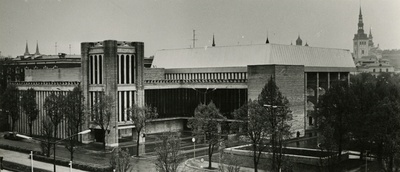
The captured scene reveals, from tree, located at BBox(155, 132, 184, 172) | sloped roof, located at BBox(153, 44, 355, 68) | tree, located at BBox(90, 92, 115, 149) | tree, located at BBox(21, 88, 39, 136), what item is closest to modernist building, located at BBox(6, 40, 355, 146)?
sloped roof, located at BBox(153, 44, 355, 68)

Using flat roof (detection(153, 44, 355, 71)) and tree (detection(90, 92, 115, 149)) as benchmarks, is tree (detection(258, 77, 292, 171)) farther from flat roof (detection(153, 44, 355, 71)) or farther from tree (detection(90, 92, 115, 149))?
flat roof (detection(153, 44, 355, 71))

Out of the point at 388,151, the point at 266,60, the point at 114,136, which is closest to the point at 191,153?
the point at 114,136

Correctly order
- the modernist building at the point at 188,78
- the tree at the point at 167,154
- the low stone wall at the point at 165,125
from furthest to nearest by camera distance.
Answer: the low stone wall at the point at 165,125
the modernist building at the point at 188,78
the tree at the point at 167,154

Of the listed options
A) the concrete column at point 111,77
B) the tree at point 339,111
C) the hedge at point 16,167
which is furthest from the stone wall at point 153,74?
the tree at point 339,111

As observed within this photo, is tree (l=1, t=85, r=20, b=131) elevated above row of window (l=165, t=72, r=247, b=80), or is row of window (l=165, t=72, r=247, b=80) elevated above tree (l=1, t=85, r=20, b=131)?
row of window (l=165, t=72, r=247, b=80)

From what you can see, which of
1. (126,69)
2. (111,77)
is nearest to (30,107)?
(111,77)

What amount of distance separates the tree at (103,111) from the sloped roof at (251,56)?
108 ft

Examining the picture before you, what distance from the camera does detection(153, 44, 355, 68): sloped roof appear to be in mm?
93812

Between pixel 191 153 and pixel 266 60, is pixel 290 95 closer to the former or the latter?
pixel 266 60

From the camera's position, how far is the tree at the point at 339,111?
54.8 meters

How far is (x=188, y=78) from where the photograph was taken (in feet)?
329

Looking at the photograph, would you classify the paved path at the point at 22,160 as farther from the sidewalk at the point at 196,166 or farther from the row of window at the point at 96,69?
the row of window at the point at 96,69

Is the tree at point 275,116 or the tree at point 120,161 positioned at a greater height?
the tree at point 275,116

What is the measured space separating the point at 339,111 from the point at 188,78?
1875 inches
